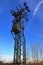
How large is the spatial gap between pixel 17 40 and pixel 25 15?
382cm

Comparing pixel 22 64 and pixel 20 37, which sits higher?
pixel 20 37

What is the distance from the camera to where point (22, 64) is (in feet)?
87.1

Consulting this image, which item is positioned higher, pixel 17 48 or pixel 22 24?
pixel 22 24

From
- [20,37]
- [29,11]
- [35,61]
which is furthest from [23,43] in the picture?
[35,61]

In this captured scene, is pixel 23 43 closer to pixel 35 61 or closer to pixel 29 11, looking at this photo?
pixel 29 11

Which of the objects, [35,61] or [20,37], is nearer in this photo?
[20,37]

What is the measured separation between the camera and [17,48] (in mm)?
26812

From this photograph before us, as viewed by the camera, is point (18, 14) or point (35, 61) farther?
point (35, 61)

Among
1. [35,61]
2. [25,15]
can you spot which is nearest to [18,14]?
[25,15]

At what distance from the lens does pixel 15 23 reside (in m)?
27.3

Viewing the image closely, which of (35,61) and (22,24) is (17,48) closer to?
(22,24)

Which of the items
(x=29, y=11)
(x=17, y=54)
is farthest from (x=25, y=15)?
(x=17, y=54)

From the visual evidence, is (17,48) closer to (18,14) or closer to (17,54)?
(17,54)

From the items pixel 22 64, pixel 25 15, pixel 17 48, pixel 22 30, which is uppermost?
pixel 25 15
